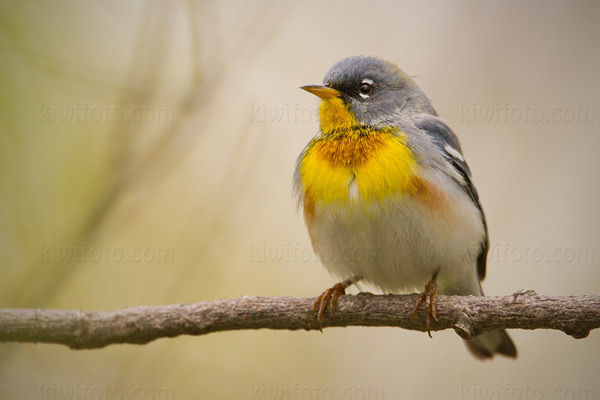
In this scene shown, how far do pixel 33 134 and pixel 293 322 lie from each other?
2.44m

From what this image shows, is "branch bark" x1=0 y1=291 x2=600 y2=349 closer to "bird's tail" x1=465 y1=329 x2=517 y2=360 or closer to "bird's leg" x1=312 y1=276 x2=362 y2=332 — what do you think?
"bird's leg" x1=312 y1=276 x2=362 y2=332

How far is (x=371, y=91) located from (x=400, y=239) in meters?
1.58

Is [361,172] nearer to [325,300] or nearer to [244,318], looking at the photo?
[325,300]

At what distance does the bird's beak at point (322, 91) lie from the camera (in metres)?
5.28

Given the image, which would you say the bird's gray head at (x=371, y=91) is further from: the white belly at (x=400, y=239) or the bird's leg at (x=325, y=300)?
the bird's leg at (x=325, y=300)

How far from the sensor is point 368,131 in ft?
16.9

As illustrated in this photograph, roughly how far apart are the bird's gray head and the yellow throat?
10cm

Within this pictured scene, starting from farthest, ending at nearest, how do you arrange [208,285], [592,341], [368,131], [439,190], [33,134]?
[592,341], [208,285], [368,131], [439,190], [33,134]

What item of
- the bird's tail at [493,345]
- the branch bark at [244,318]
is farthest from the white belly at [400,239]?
the bird's tail at [493,345]

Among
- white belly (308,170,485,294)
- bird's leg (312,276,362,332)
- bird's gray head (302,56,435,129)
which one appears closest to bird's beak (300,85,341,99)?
bird's gray head (302,56,435,129)

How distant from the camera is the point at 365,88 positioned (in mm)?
5449

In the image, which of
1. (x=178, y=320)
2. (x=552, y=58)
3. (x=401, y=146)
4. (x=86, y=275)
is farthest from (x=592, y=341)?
(x=86, y=275)

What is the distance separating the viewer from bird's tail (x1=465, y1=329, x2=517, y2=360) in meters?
5.64

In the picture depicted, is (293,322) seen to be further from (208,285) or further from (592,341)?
(592,341)
